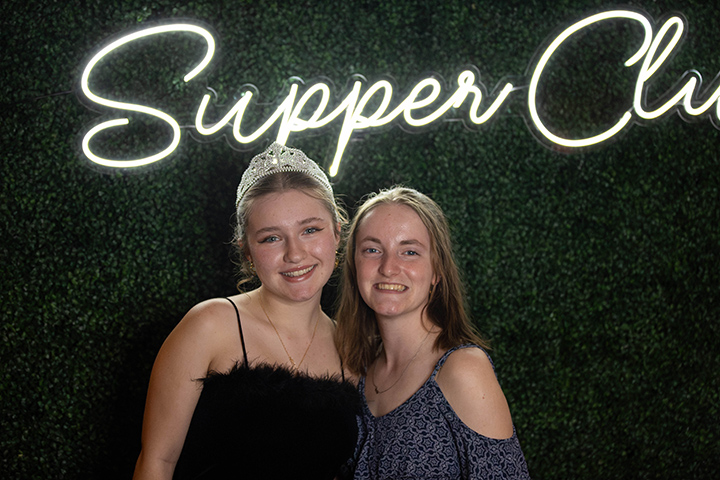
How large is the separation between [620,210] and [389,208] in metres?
1.78

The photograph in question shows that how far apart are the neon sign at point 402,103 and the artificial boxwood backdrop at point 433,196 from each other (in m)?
0.09

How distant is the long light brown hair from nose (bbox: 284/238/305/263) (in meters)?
0.27

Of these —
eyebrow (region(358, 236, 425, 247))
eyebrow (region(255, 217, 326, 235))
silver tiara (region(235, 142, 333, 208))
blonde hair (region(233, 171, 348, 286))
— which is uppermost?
silver tiara (region(235, 142, 333, 208))

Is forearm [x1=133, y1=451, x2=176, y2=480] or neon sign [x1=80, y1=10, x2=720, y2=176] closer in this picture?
forearm [x1=133, y1=451, x2=176, y2=480]

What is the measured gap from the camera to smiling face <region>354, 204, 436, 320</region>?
80.4 inches

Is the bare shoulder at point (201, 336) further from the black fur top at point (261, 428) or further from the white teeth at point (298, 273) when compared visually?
the white teeth at point (298, 273)

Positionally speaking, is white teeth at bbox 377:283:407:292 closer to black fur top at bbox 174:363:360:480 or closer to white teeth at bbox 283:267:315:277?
white teeth at bbox 283:267:315:277

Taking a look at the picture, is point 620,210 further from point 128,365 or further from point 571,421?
point 128,365

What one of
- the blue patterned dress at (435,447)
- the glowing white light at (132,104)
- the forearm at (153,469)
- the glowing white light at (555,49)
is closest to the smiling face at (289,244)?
the blue patterned dress at (435,447)

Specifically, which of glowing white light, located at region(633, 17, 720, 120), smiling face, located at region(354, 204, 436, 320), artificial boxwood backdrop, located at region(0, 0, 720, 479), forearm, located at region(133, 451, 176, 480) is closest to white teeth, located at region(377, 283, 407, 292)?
smiling face, located at region(354, 204, 436, 320)

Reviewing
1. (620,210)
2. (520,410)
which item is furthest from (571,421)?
(620,210)

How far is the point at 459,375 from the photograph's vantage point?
73.3 inches

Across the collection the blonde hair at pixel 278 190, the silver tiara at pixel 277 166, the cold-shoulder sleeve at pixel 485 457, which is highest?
the silver tiara at pixel 277 166

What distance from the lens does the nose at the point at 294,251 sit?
6.68ft
